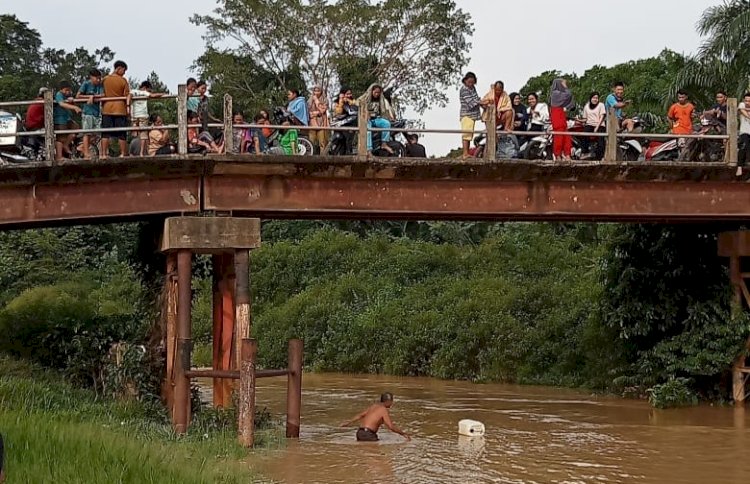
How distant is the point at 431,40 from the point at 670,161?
29.1 meters

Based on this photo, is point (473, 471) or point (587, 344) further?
point (587, 344)

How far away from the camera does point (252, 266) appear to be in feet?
134

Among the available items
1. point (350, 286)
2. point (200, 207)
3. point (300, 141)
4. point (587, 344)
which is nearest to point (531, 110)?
point (300, 141)

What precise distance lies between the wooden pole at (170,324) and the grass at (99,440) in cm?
38

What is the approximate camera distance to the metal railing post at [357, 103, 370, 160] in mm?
15906

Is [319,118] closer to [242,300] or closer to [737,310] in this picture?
[242,300]

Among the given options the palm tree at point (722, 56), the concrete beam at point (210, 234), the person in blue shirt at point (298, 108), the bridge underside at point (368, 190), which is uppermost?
the palm tree at point (722, 56)

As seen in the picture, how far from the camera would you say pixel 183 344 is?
1502 centimetres

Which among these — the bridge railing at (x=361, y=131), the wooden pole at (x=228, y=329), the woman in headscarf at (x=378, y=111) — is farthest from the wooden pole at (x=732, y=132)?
the wooden pole at (x=228, y=329)

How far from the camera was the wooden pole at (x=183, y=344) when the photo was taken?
48.4 ft

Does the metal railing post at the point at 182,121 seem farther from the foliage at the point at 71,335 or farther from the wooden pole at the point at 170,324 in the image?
the foliage at the point at 71,335

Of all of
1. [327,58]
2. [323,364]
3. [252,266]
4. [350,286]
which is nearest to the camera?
[323,364]

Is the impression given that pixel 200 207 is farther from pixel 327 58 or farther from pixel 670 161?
pixel 327 58

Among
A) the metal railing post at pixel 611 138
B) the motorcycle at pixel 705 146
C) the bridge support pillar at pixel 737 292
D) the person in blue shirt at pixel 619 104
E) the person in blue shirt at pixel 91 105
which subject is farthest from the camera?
the bridge support pillar at pixel 737 292
